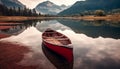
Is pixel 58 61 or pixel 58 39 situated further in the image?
pixel 58 39

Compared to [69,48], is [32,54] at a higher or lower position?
lower

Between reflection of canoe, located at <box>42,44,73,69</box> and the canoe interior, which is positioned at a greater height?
the canoe interior

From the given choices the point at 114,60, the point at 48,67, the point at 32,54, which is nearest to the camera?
the point at 48,67

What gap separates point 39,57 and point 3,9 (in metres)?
139

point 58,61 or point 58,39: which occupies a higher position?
point 58,39

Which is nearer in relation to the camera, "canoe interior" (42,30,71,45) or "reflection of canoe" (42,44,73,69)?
"reflection of canoe" (42,44,73,69)

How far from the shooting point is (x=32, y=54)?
2244cm

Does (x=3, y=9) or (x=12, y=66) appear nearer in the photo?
(x=12, y=66)

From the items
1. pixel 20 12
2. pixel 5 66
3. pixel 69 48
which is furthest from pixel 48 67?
pixel 20 12

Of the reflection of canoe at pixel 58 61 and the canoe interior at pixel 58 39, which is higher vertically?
the canoe interior at pixel 58 39

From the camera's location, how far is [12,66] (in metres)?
17.6

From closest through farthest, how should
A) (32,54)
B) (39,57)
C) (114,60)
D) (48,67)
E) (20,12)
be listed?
(48,67)
(114,60)
(39,57)
(32,54)
(20,12)

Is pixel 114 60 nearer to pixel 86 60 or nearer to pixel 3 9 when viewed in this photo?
pixel 86 60

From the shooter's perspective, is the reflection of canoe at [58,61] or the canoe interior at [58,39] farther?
the canoe interior at [58,39]
